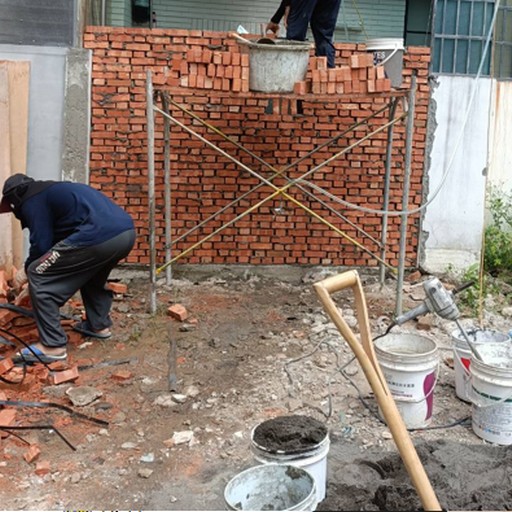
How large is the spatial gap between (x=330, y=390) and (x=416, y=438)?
83cm

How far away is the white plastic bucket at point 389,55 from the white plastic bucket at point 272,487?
4.18 meters

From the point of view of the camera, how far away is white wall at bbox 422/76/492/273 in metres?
7.35

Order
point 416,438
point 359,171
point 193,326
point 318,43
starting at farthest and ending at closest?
1. point 359,171
2. point 318,43
3. point 193,326
4. point 416,438

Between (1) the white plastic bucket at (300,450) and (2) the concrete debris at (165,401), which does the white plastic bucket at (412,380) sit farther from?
(2) the concrete debris at (165,401)

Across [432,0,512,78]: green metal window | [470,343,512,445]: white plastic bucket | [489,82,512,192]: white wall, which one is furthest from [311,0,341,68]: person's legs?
[470,343,512,445]: white plastic bucket

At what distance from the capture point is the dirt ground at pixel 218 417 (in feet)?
12.4

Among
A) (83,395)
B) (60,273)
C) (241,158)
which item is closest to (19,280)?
(60,273)

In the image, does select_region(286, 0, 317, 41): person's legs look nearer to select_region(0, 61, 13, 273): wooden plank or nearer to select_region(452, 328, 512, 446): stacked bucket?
select_region(0, 61, 13, 273): wooden plank

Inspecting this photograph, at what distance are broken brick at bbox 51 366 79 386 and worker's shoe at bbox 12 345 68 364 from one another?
31 centimetres

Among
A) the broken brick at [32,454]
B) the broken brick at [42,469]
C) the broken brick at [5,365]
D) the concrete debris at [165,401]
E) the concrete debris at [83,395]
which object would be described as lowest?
the broken brick at [42,469]

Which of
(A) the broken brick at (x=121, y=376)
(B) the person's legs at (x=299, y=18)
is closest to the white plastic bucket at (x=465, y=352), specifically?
(A) the broken brick at (x=121, y=376)

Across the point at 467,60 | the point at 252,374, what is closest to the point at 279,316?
the point at 252,374

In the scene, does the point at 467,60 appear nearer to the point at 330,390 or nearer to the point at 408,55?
the point at 408,55

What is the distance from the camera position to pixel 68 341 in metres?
6.00
